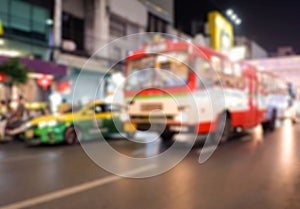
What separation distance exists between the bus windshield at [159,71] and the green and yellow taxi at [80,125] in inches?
42.1

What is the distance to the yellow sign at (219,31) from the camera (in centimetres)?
4166

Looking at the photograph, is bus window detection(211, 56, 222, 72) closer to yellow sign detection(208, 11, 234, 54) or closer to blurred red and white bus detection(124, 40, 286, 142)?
blurred red and white bus detection(124, 40, 286, 142)

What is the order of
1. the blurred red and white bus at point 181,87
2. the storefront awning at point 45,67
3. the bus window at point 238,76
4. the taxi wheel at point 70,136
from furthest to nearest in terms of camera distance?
the storefront awning at point 45,67 < the bus window at point 238,76 < the taxi wheel at point 70,136 < the blurred red and white bus at point 181,87

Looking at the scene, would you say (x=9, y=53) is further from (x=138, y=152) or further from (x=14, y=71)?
(x=138, y=152)

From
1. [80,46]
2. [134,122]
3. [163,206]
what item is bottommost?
[163,206]

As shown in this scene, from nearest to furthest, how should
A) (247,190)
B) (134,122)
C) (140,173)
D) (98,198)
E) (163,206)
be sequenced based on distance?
1. (163,206)
2. (98,198)
3. (247,190)
4. (140,173)
5. (134,122)

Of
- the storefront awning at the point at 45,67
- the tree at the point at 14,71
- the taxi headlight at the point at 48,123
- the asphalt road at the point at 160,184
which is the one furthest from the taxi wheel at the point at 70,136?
the storefront awning at the point at 45,67

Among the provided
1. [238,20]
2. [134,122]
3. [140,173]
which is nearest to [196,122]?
[134,122]

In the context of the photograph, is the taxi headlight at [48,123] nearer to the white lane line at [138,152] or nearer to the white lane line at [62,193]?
the white lane line at [138,152]

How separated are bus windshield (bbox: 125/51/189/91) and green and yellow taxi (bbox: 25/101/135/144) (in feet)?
3.51

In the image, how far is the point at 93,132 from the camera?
478 inches

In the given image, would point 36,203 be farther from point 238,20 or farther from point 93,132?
point 238,20

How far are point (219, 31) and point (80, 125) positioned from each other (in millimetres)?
34731

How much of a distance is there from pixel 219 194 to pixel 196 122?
419 centimetres
